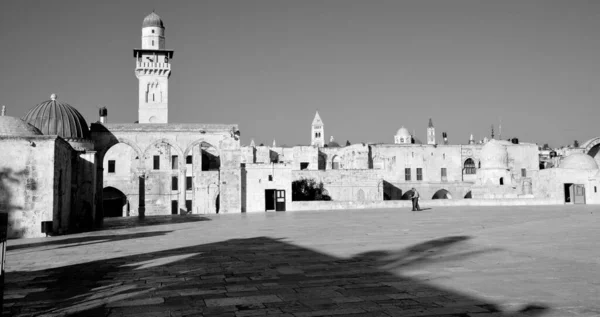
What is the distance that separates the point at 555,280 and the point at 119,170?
4828 cm

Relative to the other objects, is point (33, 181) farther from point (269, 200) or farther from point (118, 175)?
point (118, 175)

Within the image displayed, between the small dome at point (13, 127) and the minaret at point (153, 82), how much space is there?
129 feet

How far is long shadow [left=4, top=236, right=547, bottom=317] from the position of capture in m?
5.13

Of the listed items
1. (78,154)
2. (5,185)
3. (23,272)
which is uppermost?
(78,154)

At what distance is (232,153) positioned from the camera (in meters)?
31.8

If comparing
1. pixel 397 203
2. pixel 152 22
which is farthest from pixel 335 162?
pixel 152 22

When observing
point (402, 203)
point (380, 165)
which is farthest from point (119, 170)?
point (402, 203)

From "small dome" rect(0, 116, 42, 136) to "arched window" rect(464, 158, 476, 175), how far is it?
4549cm

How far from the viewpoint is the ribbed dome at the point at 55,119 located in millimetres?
24938

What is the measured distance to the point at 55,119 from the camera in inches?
994

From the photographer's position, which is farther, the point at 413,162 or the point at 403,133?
the point at 403,133

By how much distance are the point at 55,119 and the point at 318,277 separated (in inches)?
884

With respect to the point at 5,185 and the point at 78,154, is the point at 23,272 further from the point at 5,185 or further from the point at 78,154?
the point at 78,154

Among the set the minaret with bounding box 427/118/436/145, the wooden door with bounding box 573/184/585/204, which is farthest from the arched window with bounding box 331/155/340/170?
the minaret with bounding box 427/118/436/145
